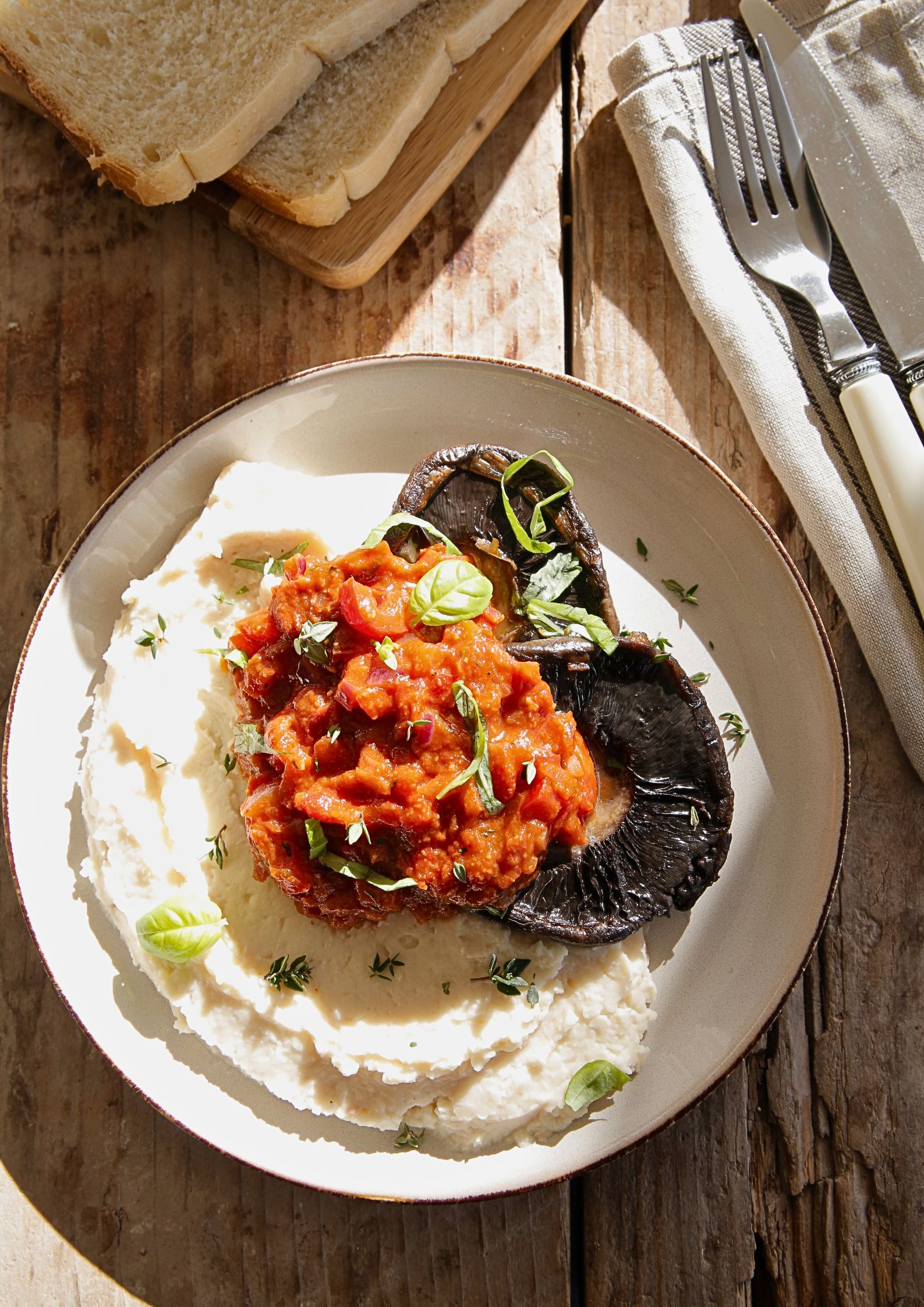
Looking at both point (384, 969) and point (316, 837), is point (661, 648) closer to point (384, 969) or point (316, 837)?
point (316, 837)

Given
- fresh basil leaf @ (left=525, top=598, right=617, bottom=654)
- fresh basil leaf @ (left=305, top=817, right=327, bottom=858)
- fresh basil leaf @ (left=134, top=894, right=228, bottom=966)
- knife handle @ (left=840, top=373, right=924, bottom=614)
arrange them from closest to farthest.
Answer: fresh basil leaf @ (left=305, top=817, right=327, bottom=858) < fresh basil leaf @ (left=134, top=894, right=228, bottom=966) < fresh basil leaf @ (left=525, top=598, right=617, bottom=654) < knife handle @ (left=840, top=373, right=924, bottom=614)

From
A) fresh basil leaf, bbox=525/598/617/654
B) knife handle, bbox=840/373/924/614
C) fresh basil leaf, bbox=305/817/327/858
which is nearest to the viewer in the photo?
fresh basil leaf, bbox=305/817/327/858

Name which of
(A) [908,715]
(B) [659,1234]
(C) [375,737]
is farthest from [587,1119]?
(A) [908,715]

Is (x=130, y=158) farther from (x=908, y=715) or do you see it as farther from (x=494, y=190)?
(x=908, y=715)

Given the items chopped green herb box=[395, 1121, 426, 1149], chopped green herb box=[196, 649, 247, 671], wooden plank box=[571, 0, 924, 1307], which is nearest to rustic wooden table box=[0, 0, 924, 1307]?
wooden plank box=[571, 0, 924, 1307]

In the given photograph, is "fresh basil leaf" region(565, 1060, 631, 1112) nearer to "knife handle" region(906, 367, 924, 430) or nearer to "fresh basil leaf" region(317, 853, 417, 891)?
"fresh basil leaf" region(317, 853, 417, 891)

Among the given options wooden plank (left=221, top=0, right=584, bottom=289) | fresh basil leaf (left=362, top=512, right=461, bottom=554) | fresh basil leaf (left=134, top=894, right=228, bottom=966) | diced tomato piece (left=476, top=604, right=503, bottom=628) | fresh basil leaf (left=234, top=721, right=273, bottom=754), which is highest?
wooden plank (left=221, top=0, right=584, bottom=289)

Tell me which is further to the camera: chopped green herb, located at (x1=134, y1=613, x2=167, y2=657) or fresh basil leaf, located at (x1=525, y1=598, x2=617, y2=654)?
chopped green herb, located at (x1=134, y1=613, x2=167, y2=657)
